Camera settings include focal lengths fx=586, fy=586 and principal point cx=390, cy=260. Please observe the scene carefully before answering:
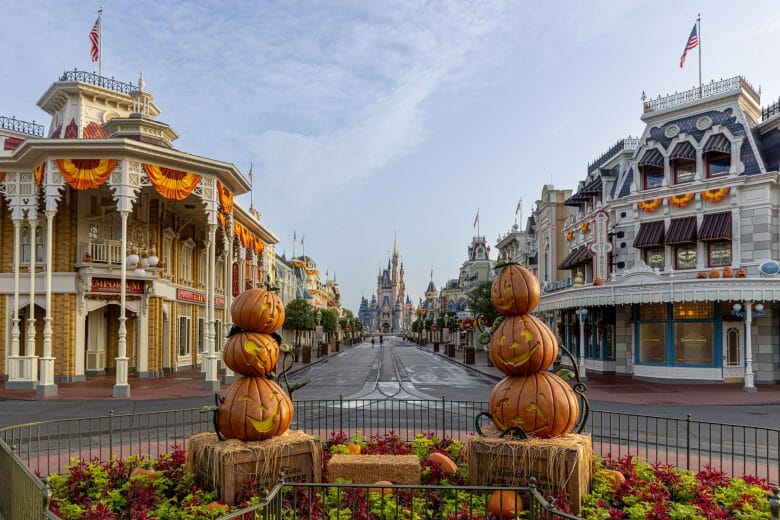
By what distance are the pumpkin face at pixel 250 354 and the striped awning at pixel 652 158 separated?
25.8 m

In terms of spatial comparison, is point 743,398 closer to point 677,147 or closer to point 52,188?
point 677,147

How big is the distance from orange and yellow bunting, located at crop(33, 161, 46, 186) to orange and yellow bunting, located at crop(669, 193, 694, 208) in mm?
26358

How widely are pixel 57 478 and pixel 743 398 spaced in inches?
836

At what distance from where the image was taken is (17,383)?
68.8ft

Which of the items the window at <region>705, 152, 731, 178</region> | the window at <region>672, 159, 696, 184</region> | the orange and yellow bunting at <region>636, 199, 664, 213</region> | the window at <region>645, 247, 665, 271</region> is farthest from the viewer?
the window at <region>645, 247, 665, 271</region>

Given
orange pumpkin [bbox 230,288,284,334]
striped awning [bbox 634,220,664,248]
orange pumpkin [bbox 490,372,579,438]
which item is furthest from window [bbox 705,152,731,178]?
orange pumpkin [bbox 230,288,284,334]

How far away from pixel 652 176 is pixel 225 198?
67.2 ft

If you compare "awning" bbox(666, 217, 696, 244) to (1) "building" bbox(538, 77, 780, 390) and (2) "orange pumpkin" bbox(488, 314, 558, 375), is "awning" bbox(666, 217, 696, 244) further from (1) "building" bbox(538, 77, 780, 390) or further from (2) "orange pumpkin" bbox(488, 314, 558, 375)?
(2) "orange pumpkin" bbox(488, 314, 558, 375)

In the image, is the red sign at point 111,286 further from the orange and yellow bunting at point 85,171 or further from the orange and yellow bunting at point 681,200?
the orange and yellow bunting at point 681,200

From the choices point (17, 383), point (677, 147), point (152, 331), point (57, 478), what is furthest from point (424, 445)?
point (677, 147)

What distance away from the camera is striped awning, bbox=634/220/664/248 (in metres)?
27.8

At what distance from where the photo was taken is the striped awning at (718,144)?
85.4 ft

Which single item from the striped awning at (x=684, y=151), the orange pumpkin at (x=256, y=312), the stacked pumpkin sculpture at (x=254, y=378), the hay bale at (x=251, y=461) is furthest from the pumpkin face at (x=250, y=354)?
the striped awning at (x=684, y=151)

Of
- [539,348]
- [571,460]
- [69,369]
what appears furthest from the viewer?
[69,369]
